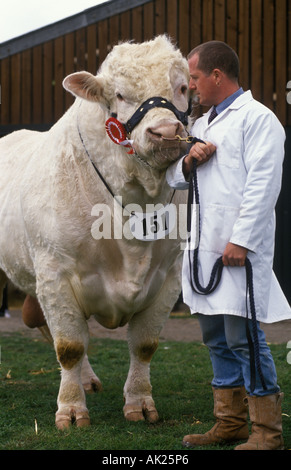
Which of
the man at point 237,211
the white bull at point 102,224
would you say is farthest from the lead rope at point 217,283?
the white bull at point 102,224

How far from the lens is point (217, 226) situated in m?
3.55

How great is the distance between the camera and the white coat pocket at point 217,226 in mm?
3529

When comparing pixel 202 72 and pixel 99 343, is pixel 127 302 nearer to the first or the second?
pixel 202 72

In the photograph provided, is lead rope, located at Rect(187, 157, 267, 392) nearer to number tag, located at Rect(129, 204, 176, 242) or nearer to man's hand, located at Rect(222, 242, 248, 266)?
man's hand, located at Rect(222, 242, 248, 266)

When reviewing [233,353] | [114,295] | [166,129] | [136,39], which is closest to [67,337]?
[114,295]

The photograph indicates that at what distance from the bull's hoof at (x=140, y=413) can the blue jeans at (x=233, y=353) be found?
78 cm

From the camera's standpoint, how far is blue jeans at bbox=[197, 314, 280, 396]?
3.53 meters

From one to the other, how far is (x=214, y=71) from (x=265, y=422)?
1665 millimetres

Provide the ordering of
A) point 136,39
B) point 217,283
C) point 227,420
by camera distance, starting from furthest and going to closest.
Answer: point 136,39
point 227,420
point 217,283

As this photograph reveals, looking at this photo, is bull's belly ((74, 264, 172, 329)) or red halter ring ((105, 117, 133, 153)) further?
bull's belly ((74, 264, 172, 329))

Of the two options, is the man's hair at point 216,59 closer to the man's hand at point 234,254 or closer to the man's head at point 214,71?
the man's head at point 214,71

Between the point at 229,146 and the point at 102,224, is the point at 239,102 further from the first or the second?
the point at 102,224

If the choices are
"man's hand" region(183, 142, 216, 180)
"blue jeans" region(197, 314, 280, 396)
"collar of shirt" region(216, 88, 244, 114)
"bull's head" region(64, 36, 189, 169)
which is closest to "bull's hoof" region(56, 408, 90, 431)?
"blue jeans" region(197, 314, 280, 396)

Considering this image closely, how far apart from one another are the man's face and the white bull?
0.58 ft
